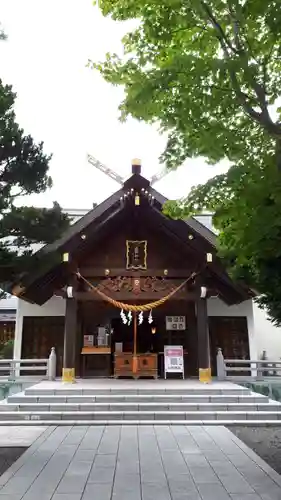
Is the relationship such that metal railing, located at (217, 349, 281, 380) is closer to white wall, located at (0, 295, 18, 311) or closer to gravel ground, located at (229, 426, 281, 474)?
gravel ground, located at (229, 426, 281, 474)

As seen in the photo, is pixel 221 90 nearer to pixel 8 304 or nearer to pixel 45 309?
pixel 45 309

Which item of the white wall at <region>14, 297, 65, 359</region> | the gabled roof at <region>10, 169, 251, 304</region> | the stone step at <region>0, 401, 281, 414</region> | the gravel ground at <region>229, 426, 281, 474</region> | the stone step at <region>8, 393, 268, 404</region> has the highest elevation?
the gabled roof at <region>10, 169, 251, 304</region>

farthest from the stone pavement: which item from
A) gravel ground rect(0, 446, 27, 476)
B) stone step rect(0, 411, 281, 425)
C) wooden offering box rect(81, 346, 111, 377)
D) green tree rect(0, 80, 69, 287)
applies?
wooden offering box rect(81, 346, 111, 377)

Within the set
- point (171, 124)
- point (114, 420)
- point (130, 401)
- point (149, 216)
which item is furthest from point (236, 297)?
point (171, 124)

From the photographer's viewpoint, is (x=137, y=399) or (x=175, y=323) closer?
(x=137, y=399)

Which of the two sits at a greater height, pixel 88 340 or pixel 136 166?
pixel 136 166

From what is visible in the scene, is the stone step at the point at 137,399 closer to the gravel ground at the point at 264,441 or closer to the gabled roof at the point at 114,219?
the gravel ground at the point at 264,441

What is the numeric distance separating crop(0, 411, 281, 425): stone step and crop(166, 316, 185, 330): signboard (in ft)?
18.2

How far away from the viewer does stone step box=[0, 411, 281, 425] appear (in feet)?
26.8

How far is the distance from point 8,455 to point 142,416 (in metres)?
3.16

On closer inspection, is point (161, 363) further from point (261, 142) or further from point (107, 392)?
point (261, 142)

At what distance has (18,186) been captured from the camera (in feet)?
20.9

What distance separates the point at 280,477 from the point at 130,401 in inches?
182

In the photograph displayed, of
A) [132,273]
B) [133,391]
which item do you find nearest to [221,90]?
[133,391]
